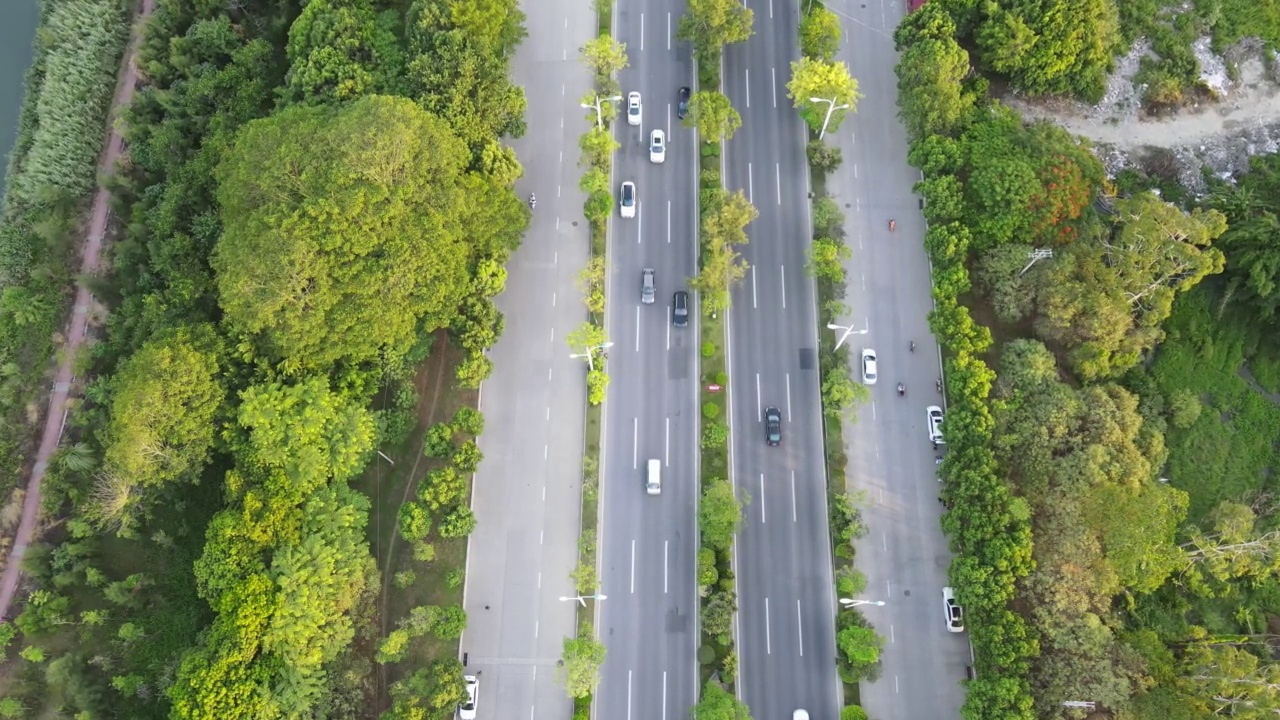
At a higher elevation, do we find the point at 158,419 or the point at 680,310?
the point at 680,310

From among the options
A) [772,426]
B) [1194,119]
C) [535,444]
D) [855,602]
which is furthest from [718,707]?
[1194,119]

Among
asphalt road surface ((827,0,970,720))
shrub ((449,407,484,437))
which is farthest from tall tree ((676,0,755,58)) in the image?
shrub ((449,407,484,437))

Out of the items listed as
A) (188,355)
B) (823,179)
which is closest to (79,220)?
(188,355)

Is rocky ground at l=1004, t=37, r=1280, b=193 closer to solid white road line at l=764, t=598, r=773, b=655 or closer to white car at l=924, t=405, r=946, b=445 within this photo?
white car at l=924, t=405, r=946, b=445

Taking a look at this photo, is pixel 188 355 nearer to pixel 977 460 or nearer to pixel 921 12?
pixel 977 460

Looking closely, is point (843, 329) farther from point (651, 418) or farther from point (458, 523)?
point (458, 523)
